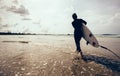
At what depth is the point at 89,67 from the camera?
306 inches

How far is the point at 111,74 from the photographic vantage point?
6.62m

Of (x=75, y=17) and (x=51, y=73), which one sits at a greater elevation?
(x=75, y=17)

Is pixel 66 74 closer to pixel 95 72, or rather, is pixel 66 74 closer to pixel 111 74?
pixel 95 72

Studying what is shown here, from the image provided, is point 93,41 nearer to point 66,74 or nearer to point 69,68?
point 69,68

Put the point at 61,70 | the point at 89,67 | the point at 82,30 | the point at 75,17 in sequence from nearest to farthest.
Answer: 1. the point at 61,70
2. the point at 89,67
3. the point at 75,17
4. the point at 82,30

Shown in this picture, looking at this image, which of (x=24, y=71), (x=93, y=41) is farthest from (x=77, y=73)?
(x=93, y=41)

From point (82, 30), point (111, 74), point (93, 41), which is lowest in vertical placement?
point (111, 74)

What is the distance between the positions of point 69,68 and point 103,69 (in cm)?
167

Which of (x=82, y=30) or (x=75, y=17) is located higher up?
(x=75, y=17)

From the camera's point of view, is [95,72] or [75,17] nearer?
[95,72]

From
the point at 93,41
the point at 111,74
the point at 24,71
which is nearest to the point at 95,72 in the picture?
the point at 111,74

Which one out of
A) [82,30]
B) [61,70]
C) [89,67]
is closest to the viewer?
[61,70]

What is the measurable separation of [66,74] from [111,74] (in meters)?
1.99

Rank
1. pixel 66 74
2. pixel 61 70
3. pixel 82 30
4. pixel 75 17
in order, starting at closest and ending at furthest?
pixel 66 74, pixel 61 70, pixel 75 17, pixel 82 30
